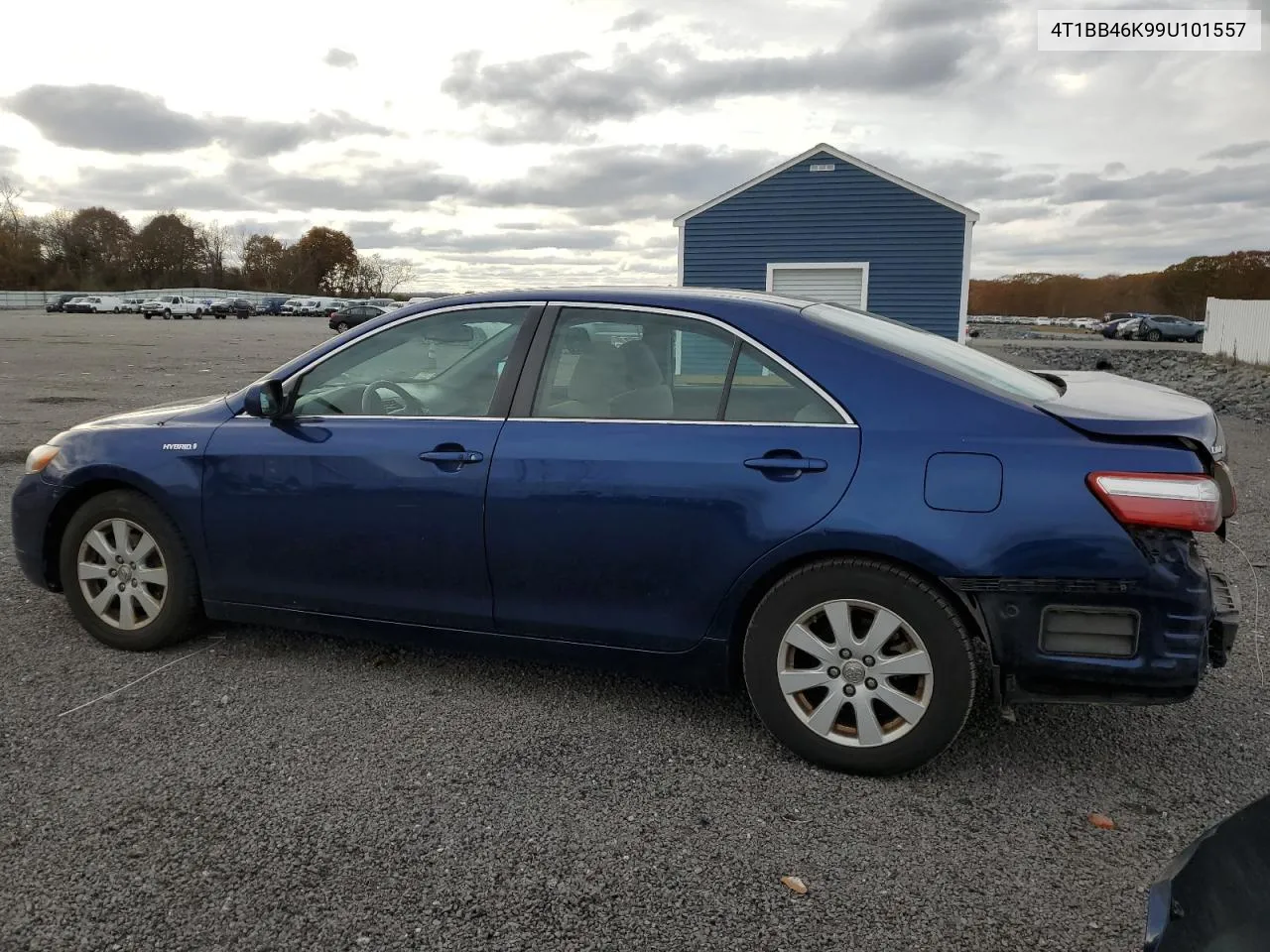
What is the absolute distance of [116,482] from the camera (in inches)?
164

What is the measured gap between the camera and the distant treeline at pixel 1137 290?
77.8m

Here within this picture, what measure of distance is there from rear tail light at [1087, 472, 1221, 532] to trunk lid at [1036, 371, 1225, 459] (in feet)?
0.44

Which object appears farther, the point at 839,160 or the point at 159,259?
the point at 159,259

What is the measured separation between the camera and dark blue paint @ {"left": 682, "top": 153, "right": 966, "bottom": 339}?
1923 cm

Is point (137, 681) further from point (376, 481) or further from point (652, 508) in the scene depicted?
point (652, 508)

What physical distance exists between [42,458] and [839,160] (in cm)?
1772

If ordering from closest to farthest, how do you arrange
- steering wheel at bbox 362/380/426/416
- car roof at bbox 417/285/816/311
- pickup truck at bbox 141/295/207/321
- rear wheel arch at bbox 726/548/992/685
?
rear wheel arch at bbox 726/548/992/685 → car roof at bbox 417/285/816/311 → steering wheel at bbox 362/380/426/416 → pickup truck at bbox 141/295/207/321

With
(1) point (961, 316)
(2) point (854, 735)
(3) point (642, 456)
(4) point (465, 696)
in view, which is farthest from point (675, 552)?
(1) point (961, 316)

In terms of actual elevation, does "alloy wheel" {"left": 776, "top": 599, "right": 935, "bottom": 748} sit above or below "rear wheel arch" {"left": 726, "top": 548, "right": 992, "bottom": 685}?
below

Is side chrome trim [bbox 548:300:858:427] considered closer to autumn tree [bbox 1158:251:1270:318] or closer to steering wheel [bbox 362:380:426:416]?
steering wheel [bbox 362:380:426:416]

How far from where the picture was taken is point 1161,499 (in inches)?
110

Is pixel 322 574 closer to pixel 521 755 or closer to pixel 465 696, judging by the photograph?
pixel 465 696

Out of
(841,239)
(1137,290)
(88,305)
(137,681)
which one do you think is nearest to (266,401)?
(137,681)

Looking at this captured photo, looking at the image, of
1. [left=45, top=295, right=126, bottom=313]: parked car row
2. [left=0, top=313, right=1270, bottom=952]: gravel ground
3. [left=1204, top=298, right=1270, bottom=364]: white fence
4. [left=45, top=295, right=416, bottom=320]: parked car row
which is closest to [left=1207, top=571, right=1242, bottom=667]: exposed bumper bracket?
[left=0, top=313, right=1270, bottom=952]: gravel ground
